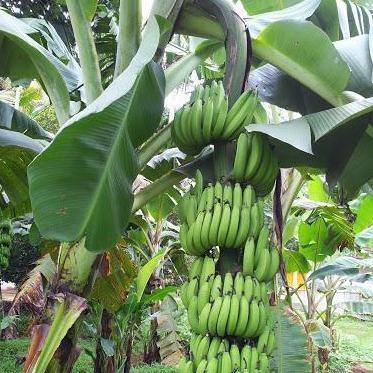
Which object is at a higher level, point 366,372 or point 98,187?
point 98,187

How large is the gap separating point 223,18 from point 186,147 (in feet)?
1.24

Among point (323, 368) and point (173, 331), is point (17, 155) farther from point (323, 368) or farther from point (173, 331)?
point (323, 368)

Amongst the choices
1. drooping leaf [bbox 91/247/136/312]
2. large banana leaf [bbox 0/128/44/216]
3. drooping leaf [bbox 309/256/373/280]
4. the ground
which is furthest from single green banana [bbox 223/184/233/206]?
the ground

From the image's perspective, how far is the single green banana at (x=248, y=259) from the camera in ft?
3.76

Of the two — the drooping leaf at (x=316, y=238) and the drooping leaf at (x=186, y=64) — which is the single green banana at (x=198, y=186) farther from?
the drooping leaf at (x=316, y=238)

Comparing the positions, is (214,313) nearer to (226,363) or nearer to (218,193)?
(226,363)

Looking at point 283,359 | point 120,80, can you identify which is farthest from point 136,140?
point 283,359

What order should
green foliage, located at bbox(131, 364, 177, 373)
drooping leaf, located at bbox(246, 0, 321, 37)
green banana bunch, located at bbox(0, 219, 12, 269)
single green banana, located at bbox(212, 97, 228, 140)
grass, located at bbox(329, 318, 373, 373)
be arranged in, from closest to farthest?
single green banana, located at bbox(212, 97, 228, 140) → drooping leaf, located at bbox(246, 0, 321, 37) → green banana bunch, located at bbox(0, 219, 12, 269) → green foliage, located at bbox(131, 364, 177, 373) → grass, located at bbox(329, 318, 373, 373)

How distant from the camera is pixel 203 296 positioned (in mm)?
1111

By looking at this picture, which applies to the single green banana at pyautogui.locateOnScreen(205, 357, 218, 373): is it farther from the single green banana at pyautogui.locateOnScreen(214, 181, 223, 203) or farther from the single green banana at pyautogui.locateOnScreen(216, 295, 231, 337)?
the single green banana at pyautogui.locateOnScreen(214, 181, 223, 203)

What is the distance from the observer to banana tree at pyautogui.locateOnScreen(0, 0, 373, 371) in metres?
1.12

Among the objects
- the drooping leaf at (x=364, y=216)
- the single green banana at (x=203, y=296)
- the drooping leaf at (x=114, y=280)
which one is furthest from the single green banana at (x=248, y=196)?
the drooping leaf at (x=364, y=216)

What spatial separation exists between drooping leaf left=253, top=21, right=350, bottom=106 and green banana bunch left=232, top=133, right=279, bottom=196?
0.31 meters

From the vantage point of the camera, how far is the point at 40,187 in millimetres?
1104
